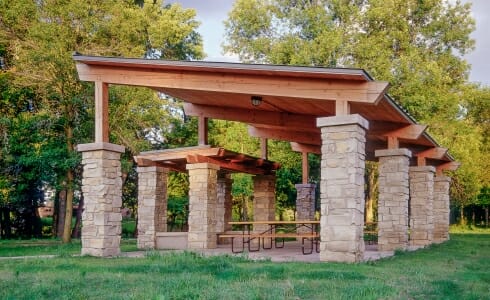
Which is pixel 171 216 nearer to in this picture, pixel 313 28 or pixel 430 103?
pixel 313 28

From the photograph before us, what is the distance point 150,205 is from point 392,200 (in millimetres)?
6572

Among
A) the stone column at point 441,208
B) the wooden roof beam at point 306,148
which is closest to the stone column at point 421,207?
the stone column at point 441,208

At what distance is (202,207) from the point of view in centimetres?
1466

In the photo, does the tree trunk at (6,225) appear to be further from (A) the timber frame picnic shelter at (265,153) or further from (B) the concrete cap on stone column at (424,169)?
(B) the concrete cap on stone column at (424,169)

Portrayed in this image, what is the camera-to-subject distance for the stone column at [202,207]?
47.9ft

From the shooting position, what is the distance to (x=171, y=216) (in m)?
30.3

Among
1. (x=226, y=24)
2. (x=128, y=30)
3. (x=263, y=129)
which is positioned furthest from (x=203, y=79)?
(x=226, y=24)

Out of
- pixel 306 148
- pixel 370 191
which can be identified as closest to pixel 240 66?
pixel 306 148

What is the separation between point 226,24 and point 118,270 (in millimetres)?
22235

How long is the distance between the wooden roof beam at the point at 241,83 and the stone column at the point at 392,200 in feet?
13.7

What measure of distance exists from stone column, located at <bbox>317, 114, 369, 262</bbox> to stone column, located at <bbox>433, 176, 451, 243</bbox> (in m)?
11.1

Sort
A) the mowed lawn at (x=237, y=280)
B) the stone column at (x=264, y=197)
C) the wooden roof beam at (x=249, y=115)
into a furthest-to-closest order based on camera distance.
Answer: the stone column at (x=264, y=197)
the wooden roof beam at (x=249, y=115)
the mowed lawn at (x=237, y=280)

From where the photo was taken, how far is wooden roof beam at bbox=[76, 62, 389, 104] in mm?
9891

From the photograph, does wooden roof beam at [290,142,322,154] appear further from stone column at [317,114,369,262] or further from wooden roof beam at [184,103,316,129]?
stone column at [317,114,369,262]
